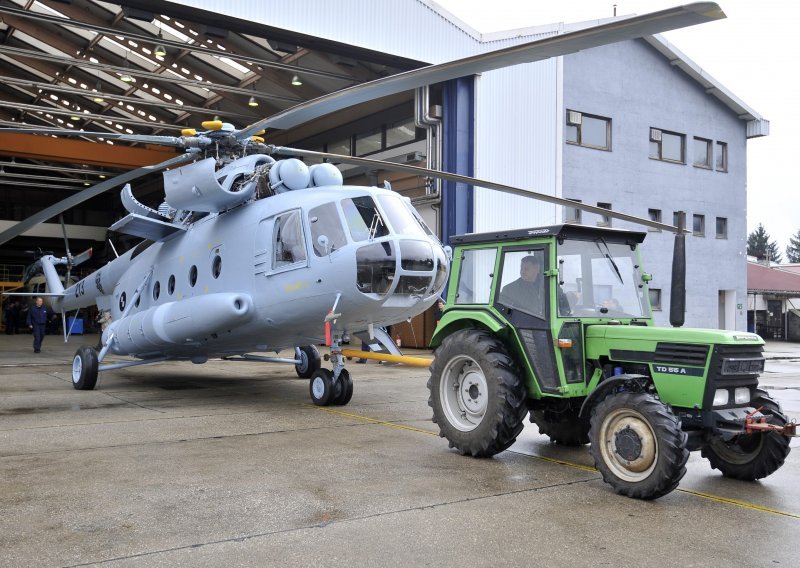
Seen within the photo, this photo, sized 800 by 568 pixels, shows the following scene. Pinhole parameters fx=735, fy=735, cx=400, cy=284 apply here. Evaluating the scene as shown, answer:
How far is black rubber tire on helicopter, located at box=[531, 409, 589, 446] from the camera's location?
726 cm

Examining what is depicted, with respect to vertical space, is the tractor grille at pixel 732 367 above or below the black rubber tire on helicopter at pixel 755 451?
above

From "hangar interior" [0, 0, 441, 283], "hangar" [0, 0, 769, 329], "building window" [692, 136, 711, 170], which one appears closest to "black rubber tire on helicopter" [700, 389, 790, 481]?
"hangar" [0, 0, 769, 329]

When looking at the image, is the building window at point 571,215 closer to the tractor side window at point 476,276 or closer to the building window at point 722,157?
the building window at point 722,157

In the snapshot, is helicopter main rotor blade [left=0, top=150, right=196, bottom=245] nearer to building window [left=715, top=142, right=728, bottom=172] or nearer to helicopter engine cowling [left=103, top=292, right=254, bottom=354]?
helicopter engine cowling [left=103, top=292, right=254, bottom=354]

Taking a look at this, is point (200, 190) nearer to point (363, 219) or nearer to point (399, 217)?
point (363, 219)

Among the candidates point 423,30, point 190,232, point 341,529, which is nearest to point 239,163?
point 190,232

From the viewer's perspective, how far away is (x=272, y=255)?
9.82 meters

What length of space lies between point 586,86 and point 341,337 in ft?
56.1

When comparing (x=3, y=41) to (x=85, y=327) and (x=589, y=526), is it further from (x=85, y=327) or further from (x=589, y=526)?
(x=589, y=526)

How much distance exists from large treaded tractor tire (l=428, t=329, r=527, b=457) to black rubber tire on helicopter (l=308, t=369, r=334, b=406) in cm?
319

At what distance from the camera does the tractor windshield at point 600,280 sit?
6.34 m

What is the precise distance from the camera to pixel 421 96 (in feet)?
68.5

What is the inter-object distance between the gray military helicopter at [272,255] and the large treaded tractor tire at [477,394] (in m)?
2.21

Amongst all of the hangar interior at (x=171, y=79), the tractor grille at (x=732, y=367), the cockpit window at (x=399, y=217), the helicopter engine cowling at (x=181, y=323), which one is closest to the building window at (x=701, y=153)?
the hangar interior at (x=171, y=79)
